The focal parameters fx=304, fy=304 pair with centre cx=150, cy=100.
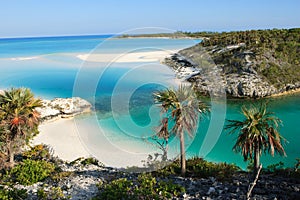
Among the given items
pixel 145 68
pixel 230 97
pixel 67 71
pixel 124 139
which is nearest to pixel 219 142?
pixel 124 139

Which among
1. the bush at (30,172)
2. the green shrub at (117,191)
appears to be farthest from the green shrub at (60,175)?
the green shrub at (117,191)

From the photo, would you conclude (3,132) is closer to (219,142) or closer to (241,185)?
(241,185)

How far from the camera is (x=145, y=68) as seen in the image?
2441 inches

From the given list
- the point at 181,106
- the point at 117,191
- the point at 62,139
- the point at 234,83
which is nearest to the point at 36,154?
the point at 62,139

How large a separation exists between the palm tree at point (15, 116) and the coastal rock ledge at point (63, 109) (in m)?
16.2

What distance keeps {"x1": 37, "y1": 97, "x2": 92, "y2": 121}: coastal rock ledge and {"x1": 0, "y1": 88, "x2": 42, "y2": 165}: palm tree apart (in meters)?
16.2

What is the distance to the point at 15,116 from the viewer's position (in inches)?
674

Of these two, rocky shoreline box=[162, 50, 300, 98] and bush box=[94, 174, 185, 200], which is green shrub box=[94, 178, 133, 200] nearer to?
bush box=[94, 174, 185, 200]

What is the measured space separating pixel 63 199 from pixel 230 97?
34.4 meters

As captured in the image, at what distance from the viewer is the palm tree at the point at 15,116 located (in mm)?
17234

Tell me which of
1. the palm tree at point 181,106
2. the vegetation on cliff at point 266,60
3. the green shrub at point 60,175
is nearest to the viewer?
the palm tree at point 181,106

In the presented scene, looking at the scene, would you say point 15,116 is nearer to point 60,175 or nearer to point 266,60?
point 60,175

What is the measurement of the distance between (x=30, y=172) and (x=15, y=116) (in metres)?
3.25

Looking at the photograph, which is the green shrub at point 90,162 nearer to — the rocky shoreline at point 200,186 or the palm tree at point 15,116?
the rocky shoreline at point 200,186
